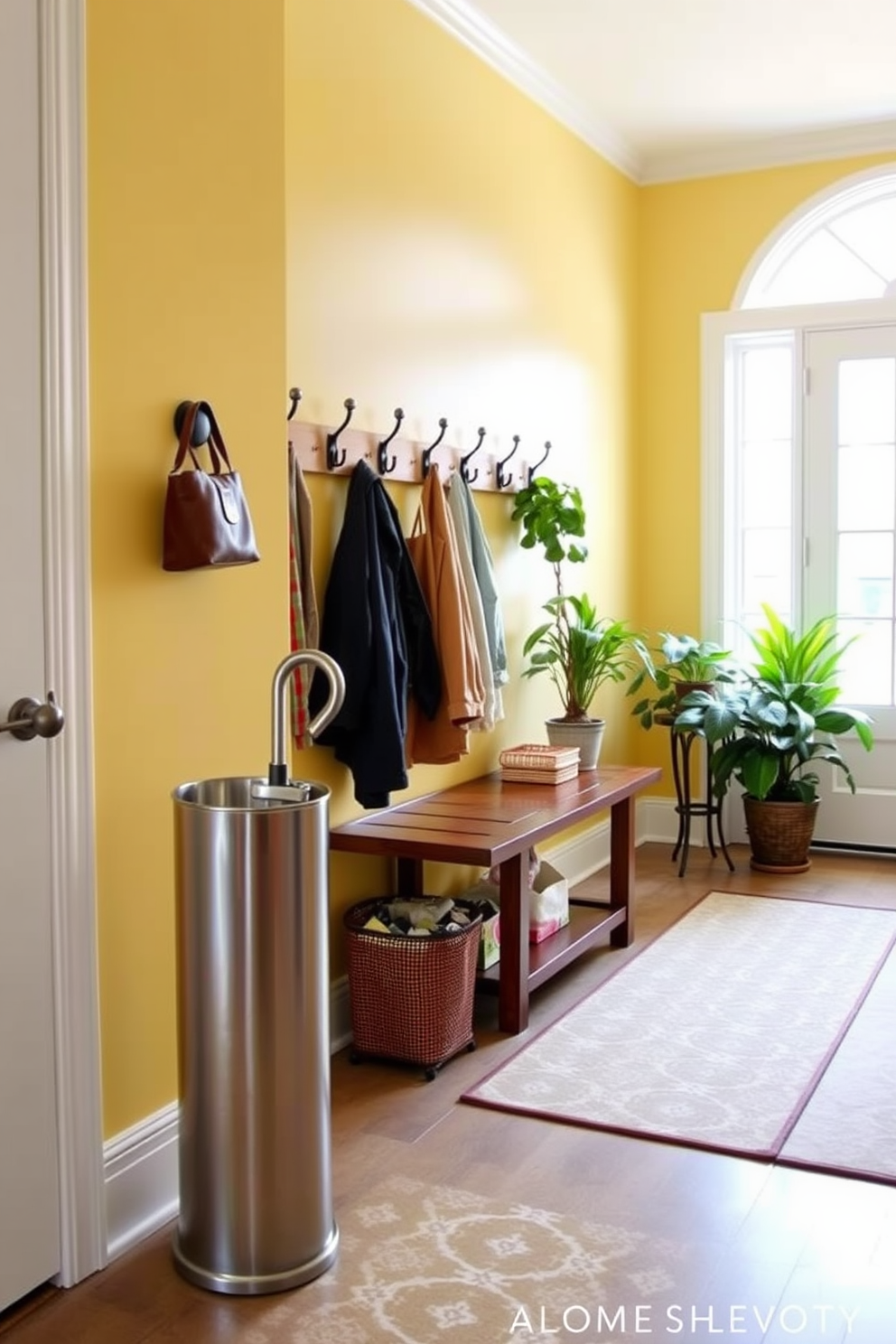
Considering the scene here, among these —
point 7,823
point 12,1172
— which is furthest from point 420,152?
point 12,1172

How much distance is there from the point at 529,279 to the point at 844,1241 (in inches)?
123

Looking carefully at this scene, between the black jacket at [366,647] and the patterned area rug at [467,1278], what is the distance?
1039mm

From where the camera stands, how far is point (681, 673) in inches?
205

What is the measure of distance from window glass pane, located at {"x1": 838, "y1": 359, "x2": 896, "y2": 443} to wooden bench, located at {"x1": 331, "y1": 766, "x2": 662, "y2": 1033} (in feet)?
6.22

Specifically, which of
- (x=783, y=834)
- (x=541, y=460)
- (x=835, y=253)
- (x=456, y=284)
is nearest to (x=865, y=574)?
(x=783, y=834)

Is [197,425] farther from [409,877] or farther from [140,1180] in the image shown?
[409,877]

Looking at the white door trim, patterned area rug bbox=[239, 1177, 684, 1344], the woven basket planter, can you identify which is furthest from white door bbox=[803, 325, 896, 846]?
the white door trim

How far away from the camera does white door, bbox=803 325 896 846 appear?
519 centimetres

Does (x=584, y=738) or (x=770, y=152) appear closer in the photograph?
(x=584, y=738)

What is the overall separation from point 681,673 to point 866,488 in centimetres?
101

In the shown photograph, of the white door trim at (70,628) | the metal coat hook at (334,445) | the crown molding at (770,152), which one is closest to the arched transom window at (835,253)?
the crown molding at (770,152)

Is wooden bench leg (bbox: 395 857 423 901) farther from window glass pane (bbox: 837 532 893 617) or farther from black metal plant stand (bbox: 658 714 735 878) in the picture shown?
window glass pane (bbox: 837 532 893 617)

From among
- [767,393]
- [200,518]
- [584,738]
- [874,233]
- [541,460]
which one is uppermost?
[874,233]

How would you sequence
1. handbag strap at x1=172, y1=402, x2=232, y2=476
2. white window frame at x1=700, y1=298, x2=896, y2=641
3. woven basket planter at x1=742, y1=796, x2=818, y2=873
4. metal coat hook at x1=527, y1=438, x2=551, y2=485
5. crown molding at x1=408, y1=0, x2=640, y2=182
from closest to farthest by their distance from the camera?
handbag strap at x1=172, y1=402, x2=232, y2=476, crown molding at x1=408, y1=0, x2=640, y2=182, metal coat hook at x1=527, y1=438, x2=551, y2=485, woven basket planter at x1=742, y1=796, x2=818, y2=873, white window frame at x1=700, y1=298, x2=896, y2=641
